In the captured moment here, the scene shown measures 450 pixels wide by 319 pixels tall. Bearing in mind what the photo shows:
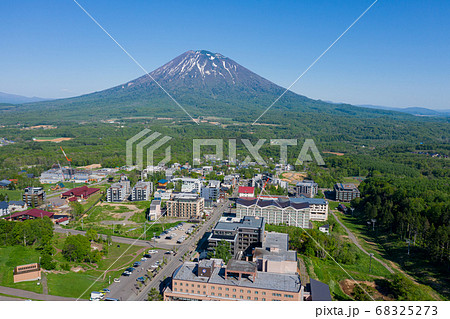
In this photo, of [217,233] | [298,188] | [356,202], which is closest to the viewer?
[217,233]

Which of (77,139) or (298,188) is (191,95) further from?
(298,188)

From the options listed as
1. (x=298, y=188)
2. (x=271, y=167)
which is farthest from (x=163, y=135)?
(x=298, y=188)

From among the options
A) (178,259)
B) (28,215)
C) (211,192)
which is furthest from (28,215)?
(211,192)

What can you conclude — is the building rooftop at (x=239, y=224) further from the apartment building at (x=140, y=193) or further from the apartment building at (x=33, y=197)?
the apartment building at (x=33, y=197)

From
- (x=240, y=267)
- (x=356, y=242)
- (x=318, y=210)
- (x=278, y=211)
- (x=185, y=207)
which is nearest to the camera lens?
(x=240, y=267)

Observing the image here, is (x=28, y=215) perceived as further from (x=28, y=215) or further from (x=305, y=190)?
(x=305, y=190)

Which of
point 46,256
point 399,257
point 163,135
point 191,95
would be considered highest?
point 191,95

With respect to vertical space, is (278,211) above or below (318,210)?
above
